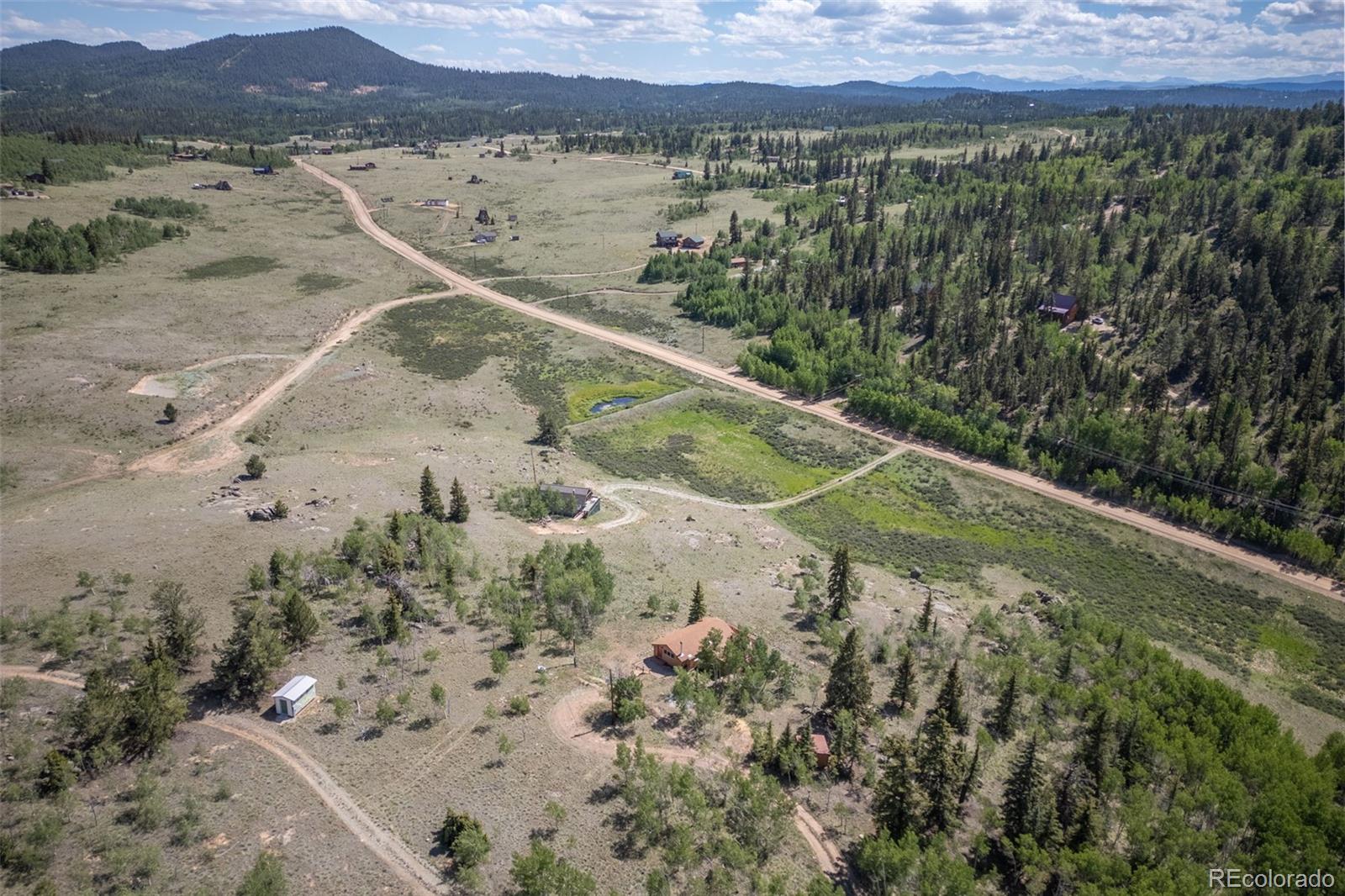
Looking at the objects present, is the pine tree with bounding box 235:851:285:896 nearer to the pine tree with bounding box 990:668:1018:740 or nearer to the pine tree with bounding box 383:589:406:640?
the pine tree with bounding box 383:589:406:640

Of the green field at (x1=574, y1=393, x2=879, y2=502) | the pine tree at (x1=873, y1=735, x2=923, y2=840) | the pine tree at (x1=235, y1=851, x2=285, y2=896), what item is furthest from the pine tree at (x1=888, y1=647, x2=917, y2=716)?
the green field at (x1=574, y1=393, x2=879, y2=502)

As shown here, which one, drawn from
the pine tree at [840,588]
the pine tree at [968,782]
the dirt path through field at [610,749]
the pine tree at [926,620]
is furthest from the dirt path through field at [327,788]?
the pine tree at [926,620]

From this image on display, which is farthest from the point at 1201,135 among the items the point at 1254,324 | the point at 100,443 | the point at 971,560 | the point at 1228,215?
the point at 100,443

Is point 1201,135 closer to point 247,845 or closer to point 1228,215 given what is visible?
point 1228,215

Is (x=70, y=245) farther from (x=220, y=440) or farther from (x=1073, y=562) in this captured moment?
(x=1073, y=562)

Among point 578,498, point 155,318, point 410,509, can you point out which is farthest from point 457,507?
point 155,318
